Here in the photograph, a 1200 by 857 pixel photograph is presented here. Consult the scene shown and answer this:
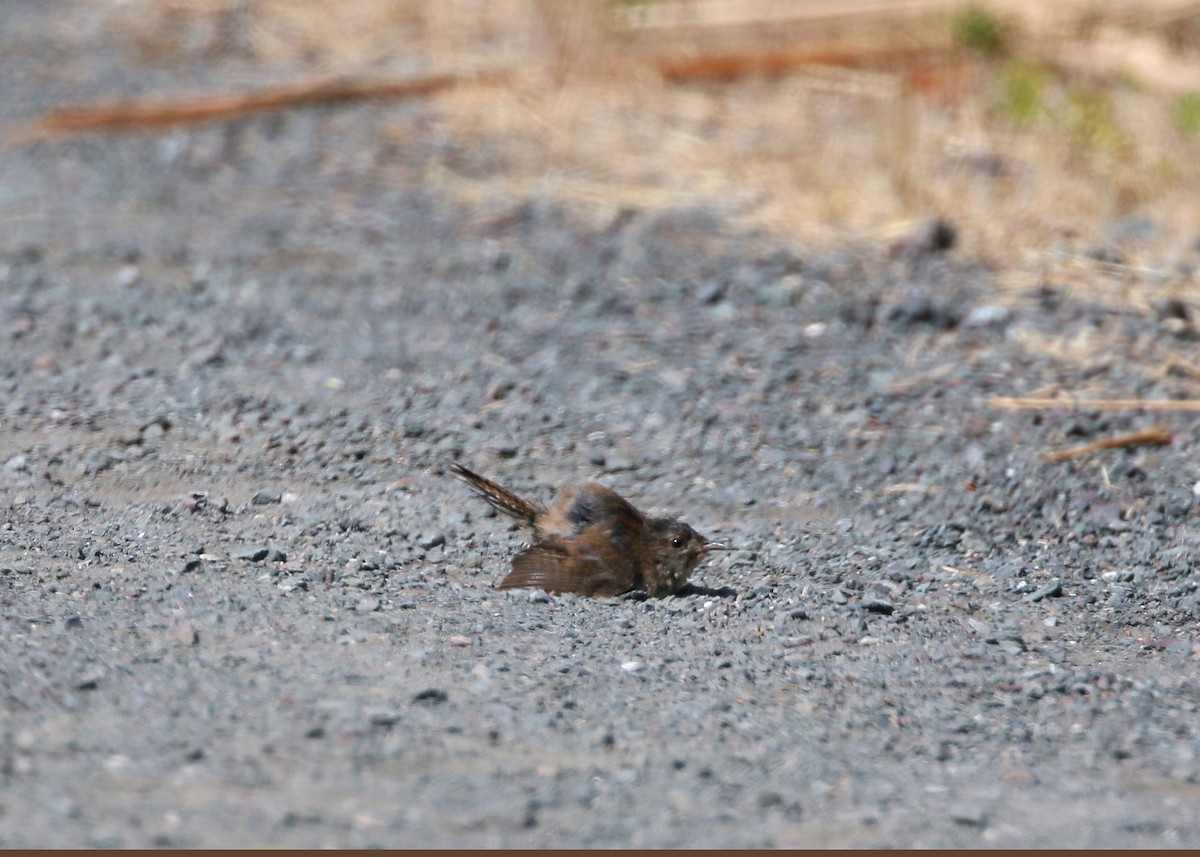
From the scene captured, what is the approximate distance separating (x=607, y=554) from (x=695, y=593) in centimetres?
27

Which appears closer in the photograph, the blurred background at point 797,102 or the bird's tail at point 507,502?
the bird's tail at point 507,502

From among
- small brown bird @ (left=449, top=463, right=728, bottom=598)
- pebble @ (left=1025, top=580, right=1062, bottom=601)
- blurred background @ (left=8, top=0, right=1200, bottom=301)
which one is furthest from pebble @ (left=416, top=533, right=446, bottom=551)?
blurred background @ (left=8, top=0, right=1200, bottom=301)

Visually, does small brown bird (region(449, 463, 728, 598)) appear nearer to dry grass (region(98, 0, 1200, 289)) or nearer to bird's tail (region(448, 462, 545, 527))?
bird's tail (region(448, 462, 545, 527))

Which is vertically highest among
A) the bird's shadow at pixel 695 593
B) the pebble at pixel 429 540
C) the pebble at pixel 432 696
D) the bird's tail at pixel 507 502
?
the pebble at pixel 432 696

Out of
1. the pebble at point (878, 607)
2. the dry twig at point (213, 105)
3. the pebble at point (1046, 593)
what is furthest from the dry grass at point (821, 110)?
the pebble at point (878, 607)

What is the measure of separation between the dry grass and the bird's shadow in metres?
3.19

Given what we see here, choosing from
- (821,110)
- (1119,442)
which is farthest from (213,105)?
(1119,442)

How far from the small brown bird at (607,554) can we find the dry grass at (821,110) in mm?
3288

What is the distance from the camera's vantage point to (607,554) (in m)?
4.37

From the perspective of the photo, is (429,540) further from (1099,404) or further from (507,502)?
(1099,404)

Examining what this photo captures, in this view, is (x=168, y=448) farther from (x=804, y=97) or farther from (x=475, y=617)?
(x=804, y=97)

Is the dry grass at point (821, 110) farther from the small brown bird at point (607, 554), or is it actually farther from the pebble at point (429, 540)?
the pebble at point (429, 540)

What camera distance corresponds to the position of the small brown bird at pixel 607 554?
4348mm

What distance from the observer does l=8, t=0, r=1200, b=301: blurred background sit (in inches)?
315
